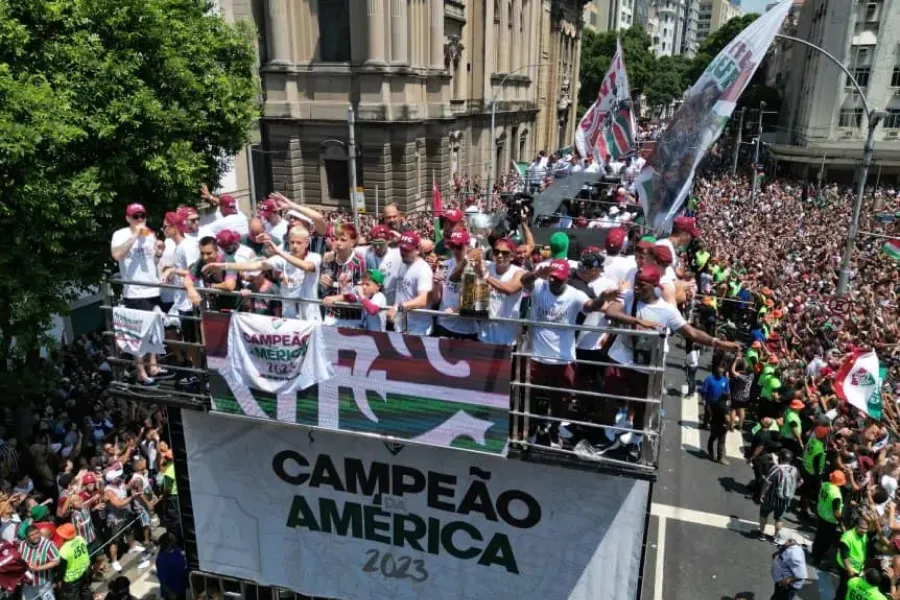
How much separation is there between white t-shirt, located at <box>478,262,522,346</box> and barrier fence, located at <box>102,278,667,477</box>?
0.30ft

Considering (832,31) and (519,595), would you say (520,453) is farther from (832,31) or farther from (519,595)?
(832,31)

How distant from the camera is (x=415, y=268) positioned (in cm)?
663

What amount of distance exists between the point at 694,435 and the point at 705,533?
3375 mm

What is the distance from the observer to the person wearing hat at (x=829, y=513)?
9680mm

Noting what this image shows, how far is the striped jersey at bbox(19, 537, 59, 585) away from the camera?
A: 8703mm

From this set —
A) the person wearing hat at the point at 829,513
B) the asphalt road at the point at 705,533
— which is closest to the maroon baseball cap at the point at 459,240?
the asphalt road at the point at 705,533

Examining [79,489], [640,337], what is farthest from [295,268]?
[79,489]

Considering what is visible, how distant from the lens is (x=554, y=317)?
20.1 ft

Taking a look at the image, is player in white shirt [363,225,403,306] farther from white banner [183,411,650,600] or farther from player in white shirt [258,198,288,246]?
player in white shirt [258,198,288,246]

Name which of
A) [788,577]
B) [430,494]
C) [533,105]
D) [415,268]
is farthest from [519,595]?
[533,105]

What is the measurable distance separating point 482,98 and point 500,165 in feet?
26.1

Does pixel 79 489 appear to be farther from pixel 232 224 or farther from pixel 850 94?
pixel 850 94

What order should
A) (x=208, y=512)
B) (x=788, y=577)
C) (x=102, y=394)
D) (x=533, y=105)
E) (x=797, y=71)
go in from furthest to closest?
(x=797, y=71) < (x=533, y=105) < (x=102, y=394) < (x=788, y=577) < (x=208, y=512)

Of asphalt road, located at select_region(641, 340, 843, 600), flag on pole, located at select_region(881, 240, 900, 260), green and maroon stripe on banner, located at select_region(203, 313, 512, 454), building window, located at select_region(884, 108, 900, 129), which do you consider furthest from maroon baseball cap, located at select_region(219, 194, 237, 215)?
building window, located at select_region(884, 108, 900, 129)
